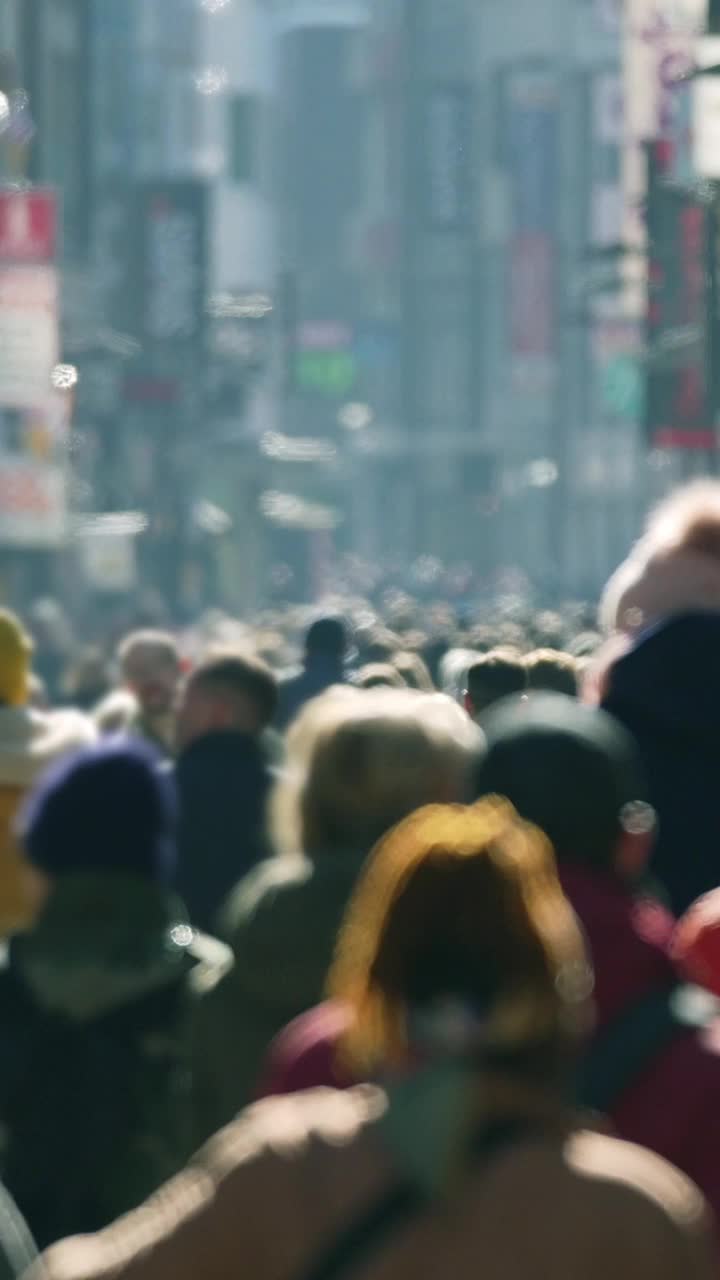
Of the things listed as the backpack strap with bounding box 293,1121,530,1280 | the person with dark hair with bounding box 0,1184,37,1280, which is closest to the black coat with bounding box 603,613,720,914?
the person with dark hair with bounding box 0,1184,37,1280

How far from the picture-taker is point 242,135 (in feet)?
316

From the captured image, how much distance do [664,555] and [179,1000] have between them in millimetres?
2328

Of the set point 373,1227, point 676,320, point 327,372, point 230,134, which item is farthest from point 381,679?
point 327,372

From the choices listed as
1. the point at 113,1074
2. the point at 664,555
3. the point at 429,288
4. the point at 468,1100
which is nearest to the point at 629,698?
the point at 664,555

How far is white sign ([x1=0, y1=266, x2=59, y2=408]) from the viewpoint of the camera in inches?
890

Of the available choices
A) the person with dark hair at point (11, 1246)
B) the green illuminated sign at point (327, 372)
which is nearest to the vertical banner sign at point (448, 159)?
the green illuminated sign at point (327, 372)

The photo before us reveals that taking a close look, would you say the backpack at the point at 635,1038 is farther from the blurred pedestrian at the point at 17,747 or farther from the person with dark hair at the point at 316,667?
the person with dark hair at the point at 316,667

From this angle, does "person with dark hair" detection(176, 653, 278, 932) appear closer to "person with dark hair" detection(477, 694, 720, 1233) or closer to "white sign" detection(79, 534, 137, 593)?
"person with dark hair" detection(477, 694, 720, 1233)

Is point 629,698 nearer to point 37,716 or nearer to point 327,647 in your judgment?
point 37,716

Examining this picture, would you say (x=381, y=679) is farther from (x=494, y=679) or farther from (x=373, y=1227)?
(x=373, y=1227)

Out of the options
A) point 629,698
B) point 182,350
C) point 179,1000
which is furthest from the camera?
point 182,350

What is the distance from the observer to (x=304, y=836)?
487 centimetres

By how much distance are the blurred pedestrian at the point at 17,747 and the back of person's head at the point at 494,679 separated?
2.11 meters

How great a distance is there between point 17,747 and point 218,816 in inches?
17.8
